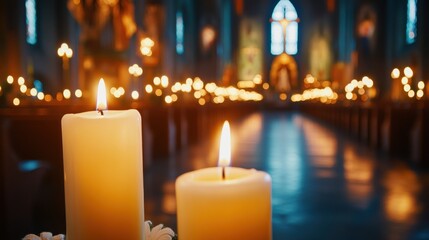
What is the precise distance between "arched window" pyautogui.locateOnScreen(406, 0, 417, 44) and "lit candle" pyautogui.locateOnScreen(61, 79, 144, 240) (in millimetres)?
18480

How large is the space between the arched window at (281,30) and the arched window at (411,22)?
16.0 meters

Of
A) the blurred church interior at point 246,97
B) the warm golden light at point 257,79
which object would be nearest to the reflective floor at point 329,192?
the blurred church interior at point 246,97

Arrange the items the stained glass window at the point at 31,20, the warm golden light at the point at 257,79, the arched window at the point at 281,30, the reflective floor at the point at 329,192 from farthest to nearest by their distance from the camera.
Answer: the arched window at the point at 281,30, the warm golden light at the point at 257,79, the stained glass window at the point at 31,20, the reflective floor at the point at 329,192

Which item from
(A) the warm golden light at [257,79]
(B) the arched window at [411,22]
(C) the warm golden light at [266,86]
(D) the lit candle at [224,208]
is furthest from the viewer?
(A) the warm golden light at [257,79]

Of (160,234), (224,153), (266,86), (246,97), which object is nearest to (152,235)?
(160,234)

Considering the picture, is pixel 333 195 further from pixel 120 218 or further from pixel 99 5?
pixel 99 5

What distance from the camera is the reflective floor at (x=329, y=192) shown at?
9.90 ft

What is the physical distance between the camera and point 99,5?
12.2 metres

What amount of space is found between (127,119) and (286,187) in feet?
12.3

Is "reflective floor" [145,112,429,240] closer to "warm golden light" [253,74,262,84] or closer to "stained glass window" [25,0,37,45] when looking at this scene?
"stained glass window" [25,0,37,45]

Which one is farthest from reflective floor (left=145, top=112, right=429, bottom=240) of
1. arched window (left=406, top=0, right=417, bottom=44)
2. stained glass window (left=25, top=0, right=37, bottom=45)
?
arched window (left=406, top=0, right=417, bottom=44)

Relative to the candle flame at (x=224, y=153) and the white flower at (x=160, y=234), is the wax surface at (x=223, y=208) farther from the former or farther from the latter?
the white flower at (x=160, y=234)

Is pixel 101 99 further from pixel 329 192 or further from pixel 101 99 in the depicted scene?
pixel 329 192

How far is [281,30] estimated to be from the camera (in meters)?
34.4
